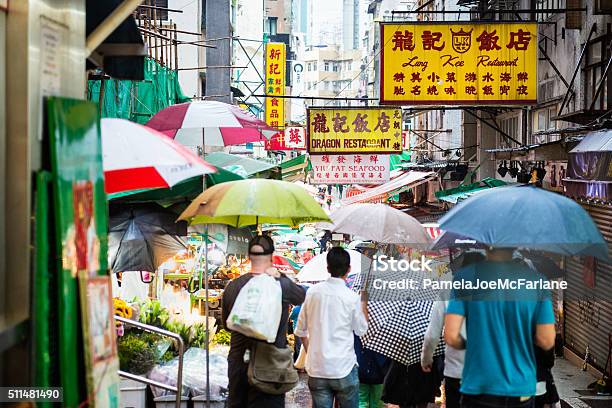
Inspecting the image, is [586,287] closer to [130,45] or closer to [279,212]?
[279,212]

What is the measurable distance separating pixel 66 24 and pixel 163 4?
20.2m

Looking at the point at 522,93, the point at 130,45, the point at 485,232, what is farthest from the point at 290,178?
the point at 485,232

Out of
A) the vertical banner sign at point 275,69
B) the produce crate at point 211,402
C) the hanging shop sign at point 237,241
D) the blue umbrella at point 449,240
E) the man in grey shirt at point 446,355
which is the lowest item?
the produce crate at point 211,402

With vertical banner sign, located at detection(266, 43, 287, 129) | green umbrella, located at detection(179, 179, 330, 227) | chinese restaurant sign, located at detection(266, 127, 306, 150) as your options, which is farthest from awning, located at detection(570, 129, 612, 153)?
vertical banner sign, located at detection(266, 43, 287, 129)

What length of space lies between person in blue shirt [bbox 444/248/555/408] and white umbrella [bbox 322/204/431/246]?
4213 mm

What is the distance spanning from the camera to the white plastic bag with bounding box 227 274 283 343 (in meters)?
7.14

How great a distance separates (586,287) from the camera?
47.8 feet

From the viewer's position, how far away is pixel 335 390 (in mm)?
7547

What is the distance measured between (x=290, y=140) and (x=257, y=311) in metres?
25.1

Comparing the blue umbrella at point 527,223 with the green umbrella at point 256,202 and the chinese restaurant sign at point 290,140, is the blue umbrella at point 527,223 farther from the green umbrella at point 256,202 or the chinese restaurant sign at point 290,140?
the chinese restaurant sign at point 290,140

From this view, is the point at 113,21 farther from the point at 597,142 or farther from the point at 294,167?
the point at 294,167

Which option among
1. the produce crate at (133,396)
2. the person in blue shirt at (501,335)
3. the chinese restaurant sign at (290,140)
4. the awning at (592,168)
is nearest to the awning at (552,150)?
the awning at (592,168)

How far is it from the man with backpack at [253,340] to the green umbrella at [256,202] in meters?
0.46

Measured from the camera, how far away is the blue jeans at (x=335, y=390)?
750cm
